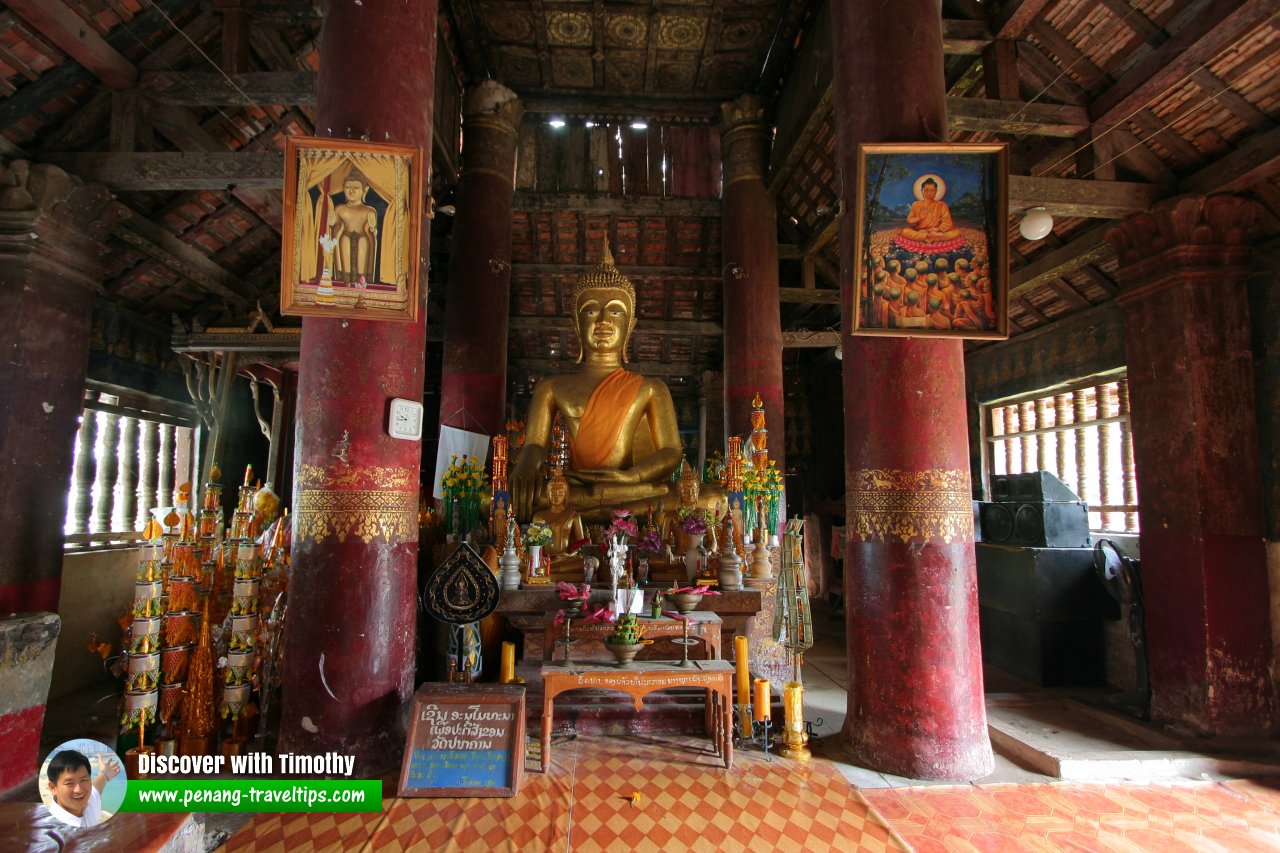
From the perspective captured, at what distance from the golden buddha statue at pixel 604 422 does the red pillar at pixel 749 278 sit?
219 centimetres

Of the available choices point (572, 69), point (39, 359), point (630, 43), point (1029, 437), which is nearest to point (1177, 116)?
point (1029, 437)

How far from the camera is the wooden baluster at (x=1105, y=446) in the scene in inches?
301

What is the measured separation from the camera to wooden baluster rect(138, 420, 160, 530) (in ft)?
27.8

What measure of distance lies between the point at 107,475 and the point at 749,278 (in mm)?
9004

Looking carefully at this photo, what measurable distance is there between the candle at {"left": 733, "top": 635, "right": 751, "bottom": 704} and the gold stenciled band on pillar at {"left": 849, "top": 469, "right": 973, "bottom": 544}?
1.31 metres

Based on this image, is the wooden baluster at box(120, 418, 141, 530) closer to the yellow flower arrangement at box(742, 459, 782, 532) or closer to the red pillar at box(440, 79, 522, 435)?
the red pillar at box(440, 79, 522, 435)

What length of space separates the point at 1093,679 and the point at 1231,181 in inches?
193

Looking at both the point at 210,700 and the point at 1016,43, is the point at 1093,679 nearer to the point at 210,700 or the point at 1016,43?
the point at 1016,43

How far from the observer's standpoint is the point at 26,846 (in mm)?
1671

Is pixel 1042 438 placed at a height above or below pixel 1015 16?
below

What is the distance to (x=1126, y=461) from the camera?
24.5 ft

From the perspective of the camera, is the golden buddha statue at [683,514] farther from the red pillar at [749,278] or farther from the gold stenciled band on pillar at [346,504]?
the red pillar at [749,278]

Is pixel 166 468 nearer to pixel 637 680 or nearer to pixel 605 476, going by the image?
pixel 605 476

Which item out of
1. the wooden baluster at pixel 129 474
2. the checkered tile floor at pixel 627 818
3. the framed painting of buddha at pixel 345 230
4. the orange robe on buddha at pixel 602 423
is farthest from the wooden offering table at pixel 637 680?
the wooden baluster at pixel 129 474
